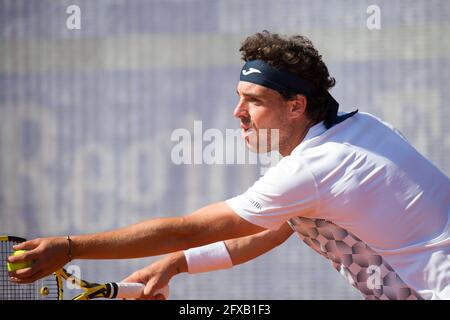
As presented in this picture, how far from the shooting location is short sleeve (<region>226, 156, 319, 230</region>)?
2.79 meters

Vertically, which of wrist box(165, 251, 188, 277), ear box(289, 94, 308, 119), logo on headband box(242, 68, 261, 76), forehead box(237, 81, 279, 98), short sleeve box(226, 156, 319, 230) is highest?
logo on headband box(242, 68, 261, 76)

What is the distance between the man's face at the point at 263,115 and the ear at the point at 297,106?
0.07 ft

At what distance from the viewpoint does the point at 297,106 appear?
310cm

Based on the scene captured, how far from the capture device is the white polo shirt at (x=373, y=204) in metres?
2.80

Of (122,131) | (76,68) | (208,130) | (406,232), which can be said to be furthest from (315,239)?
(76,68)

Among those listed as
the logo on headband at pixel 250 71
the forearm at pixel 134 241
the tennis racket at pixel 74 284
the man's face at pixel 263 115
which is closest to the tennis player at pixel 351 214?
the forearm at pixel 134 241

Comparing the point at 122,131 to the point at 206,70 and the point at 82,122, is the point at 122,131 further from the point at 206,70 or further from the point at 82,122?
the point at 206,70

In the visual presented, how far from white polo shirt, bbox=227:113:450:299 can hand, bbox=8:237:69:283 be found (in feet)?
1.99

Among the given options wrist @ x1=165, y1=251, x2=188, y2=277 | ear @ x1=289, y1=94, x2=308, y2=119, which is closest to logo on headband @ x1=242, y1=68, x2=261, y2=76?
ear @ x1=289, y1=94, x2=308, y2=119

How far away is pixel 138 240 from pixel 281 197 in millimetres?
486

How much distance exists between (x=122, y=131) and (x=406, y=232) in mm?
2942

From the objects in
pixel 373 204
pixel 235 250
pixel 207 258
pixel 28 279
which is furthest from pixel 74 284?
pixel 373 204

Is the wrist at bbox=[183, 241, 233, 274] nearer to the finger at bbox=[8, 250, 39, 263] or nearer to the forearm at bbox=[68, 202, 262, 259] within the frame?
the forearm at bbox=[68, 202, 262, 259]

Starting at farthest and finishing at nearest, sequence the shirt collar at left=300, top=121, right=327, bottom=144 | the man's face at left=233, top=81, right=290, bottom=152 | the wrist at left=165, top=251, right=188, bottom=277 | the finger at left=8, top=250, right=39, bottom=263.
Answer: the wrist at left=165, top=251, right=188, bottom=277
the man's face at left=233, top=81, right=290, bottom=152
the shirt collar at left=300, top=121, right=327, bottom=144
the finger at left=8, top=250, right=39, bottom=263
